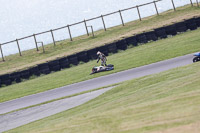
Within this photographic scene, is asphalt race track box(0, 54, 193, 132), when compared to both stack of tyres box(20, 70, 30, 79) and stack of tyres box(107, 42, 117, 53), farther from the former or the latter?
stack of tyres box(107, 42, 117, 53)

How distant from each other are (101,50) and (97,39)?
846 cm

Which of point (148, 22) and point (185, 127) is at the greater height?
point (148, 22)

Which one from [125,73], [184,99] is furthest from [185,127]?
[125,73]

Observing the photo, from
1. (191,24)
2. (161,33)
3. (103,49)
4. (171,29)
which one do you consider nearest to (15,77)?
(103,49)

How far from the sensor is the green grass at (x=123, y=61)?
28.3 meters

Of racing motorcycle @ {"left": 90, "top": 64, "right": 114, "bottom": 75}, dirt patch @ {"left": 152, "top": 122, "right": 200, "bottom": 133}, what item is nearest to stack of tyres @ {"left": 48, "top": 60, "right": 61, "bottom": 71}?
racing motorcycle @ {"left": 90, "top": 64, "right": 114, "bottom": 75}

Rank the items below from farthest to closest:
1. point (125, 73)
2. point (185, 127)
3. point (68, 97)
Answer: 1. point (125, 73)
2. point (68, 97)
3. point (185, 127)

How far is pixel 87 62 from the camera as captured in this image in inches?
1393

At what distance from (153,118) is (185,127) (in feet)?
4.11

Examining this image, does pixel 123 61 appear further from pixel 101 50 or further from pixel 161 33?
pixel 161 33

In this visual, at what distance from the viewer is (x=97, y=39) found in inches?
1735

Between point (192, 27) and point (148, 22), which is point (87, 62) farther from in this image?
point (148, 22)

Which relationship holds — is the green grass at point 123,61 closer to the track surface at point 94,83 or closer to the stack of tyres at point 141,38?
the stack of tyres at point 141,38

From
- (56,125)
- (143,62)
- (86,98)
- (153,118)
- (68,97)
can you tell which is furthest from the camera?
(143,62)
